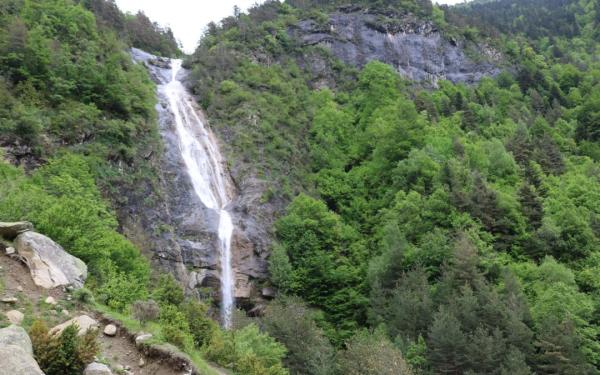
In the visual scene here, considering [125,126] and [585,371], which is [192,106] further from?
[585,371]

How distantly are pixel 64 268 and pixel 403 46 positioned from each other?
66.5 meters

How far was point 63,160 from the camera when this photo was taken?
3009cm

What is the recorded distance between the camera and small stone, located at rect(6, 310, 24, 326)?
11.6m

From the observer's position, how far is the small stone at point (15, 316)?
37.9ft

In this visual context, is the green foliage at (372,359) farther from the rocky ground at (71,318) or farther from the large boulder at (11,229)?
the large boulder at (11,229)

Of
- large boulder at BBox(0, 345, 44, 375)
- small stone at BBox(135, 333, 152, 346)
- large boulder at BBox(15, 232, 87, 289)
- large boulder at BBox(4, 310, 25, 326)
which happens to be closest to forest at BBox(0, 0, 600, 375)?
small stone at BBox(135, 333, 152, 346)

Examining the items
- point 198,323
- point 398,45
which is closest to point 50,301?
point 198,323

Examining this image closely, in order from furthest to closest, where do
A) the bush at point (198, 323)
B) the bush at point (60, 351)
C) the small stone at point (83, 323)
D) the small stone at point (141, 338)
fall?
the bush at point (198, 323)
the small stone at point (141, 338)
the small stone at point (83, 323)
the bush at point (60, 351)

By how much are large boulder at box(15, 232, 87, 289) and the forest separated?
1219 millimetres

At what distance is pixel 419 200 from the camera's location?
3953 cm

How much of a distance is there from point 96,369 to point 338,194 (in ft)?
124

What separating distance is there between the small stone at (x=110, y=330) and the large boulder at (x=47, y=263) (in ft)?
6.95

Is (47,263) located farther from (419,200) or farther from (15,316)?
(419,200)

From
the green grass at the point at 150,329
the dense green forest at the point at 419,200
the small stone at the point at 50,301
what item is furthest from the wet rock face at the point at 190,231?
the small stone at the point at 50,301
